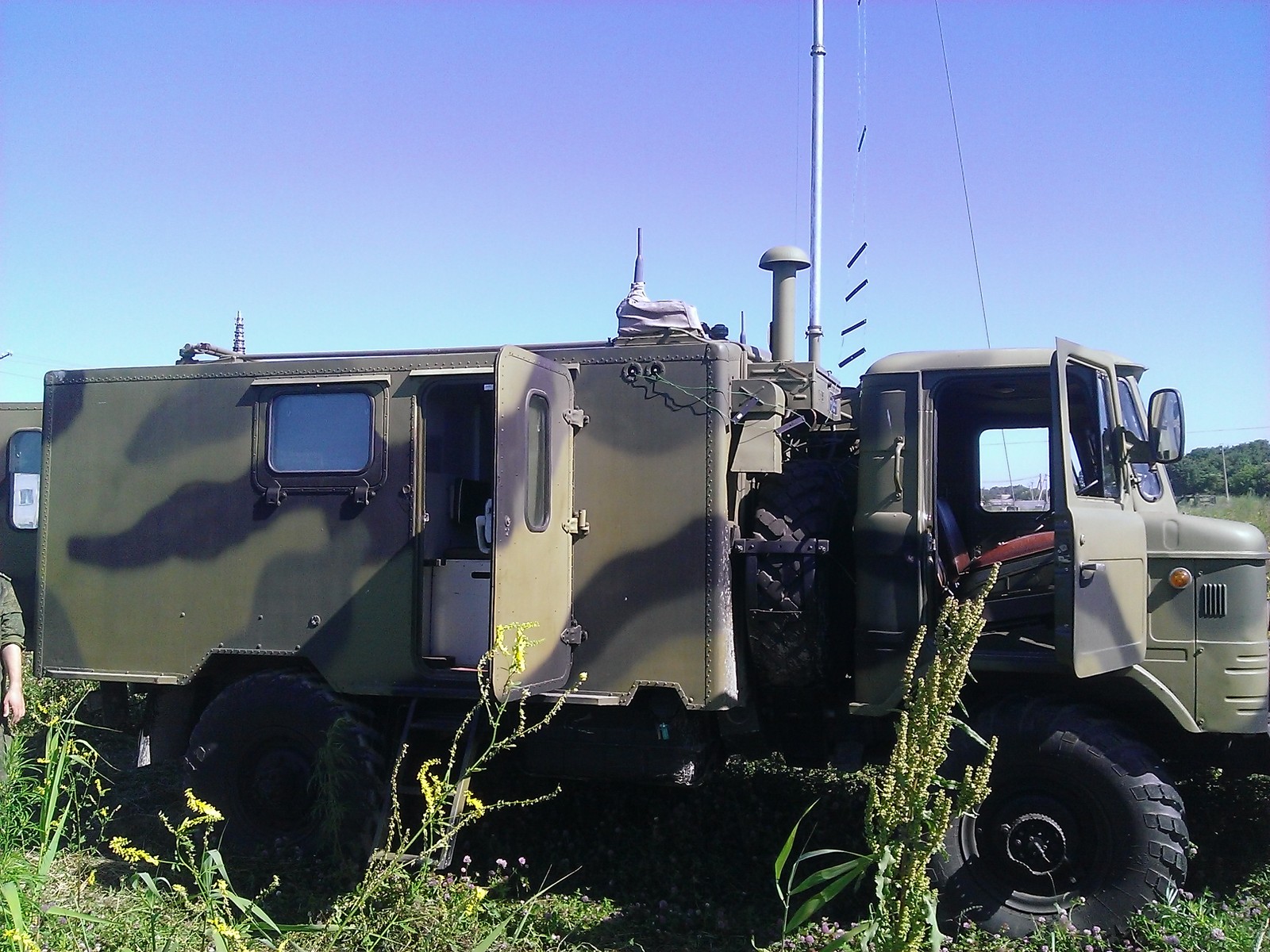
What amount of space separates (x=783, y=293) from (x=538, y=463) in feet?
7.27

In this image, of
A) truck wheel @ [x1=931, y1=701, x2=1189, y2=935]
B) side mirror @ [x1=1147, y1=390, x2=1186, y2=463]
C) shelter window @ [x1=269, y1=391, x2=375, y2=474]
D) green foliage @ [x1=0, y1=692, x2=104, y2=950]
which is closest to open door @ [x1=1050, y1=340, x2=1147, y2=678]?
side mirror @ [x1=1147, y1=390, x2=1186, y2=463]

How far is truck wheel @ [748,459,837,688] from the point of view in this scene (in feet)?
16.9

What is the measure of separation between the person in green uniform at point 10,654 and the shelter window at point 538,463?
7.99 ft

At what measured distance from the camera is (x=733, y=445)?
5496 millimetres

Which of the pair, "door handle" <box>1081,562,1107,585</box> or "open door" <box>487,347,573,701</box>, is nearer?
"door handle" <box>1081,562,1107,585</box>

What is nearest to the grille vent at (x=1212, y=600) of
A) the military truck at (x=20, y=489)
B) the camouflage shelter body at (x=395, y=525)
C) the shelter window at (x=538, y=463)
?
the camouflage shelter body at (x=395, y=525)

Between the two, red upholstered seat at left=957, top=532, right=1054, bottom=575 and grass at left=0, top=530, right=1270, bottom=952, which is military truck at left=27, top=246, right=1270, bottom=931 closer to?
red upholstered seat at left=957, top=532, right=1054, bottom=575

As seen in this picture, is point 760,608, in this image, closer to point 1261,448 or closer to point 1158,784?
point 1158,784

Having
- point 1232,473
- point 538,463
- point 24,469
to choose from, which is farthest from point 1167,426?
point 1232,473

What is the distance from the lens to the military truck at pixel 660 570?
482cm

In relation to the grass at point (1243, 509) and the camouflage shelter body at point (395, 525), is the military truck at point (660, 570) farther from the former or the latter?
the grass at point (1243, 509)

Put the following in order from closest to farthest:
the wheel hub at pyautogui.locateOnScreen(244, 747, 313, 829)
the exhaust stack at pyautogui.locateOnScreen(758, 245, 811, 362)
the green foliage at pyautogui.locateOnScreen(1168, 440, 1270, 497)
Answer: the wheel hub at pyautogui.locateOnScreen(244, 747, 313, 829) → the exhaust stack at pyautogui.locateOnScreen(758, 245, 811, 362) → the green foliage at pyautogui.locateOnScreen(1168, 440, 1270, 497)

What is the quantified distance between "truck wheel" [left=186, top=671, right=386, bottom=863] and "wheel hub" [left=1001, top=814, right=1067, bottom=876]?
10.1 feet

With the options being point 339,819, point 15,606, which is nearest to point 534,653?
point 339,819
